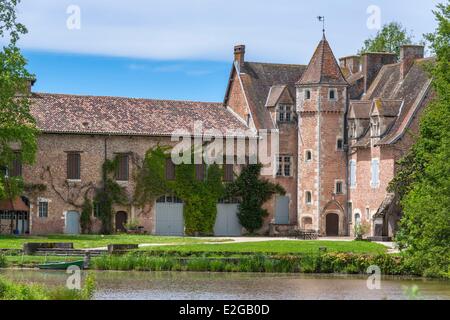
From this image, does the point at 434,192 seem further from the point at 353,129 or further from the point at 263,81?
the point at 263,81

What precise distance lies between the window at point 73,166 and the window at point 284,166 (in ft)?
35.5

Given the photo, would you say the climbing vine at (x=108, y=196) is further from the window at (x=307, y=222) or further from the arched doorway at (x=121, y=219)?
the window at (x=307, y=222)

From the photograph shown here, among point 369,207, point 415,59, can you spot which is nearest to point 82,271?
point 369,207

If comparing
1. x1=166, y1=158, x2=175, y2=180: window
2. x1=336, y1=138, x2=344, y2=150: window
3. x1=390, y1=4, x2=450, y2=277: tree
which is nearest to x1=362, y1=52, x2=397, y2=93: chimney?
x1=336, y1=138, x2=344, y2=150: window

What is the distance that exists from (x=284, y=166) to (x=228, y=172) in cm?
313

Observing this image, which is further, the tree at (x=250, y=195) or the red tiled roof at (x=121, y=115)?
the tree at (x=250, y=195)

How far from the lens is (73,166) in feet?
190

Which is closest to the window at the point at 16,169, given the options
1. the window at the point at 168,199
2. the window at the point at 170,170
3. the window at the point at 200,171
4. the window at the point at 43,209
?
the window at the point at 43,209

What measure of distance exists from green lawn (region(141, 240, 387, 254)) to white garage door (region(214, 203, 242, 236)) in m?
10.9

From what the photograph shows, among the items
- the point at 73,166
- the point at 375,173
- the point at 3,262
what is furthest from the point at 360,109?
the point at 3,262

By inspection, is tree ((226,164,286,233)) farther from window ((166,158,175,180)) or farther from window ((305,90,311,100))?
window ((305,90,311,100))

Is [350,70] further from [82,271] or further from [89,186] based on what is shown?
[82,271]

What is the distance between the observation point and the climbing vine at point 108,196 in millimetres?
57941
